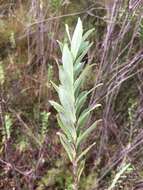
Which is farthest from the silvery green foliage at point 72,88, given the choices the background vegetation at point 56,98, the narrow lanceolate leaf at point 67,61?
the background vegetation at point 56,98

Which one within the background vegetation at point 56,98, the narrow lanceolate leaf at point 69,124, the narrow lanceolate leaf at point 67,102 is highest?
the narrow lanceolate leaf at point 67,102

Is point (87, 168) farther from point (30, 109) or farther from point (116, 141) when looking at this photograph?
point (30, 109)

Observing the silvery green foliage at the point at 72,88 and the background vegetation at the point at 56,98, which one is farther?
the background vegetation at the point at 56,98

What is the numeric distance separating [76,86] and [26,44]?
153 centimetres

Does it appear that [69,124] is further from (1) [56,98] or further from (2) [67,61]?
(1) [56,98]

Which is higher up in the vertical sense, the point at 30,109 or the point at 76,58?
the point at 76,58

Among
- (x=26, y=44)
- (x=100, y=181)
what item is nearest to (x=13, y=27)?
(x=26, y=44)

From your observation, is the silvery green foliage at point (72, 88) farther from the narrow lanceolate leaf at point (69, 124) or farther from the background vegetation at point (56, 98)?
the background vegetation at point (56, 98)

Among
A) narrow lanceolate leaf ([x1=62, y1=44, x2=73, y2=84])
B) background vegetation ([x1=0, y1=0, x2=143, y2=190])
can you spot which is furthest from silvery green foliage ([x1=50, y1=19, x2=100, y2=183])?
background vegetation ([x1=0, y1=0, x2=143, y2=190])

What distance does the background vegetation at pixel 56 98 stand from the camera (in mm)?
1773

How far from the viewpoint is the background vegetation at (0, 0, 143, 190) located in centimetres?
177

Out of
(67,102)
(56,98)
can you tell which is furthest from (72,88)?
(56,98)

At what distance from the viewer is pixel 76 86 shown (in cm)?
79

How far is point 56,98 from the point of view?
6.68ft
